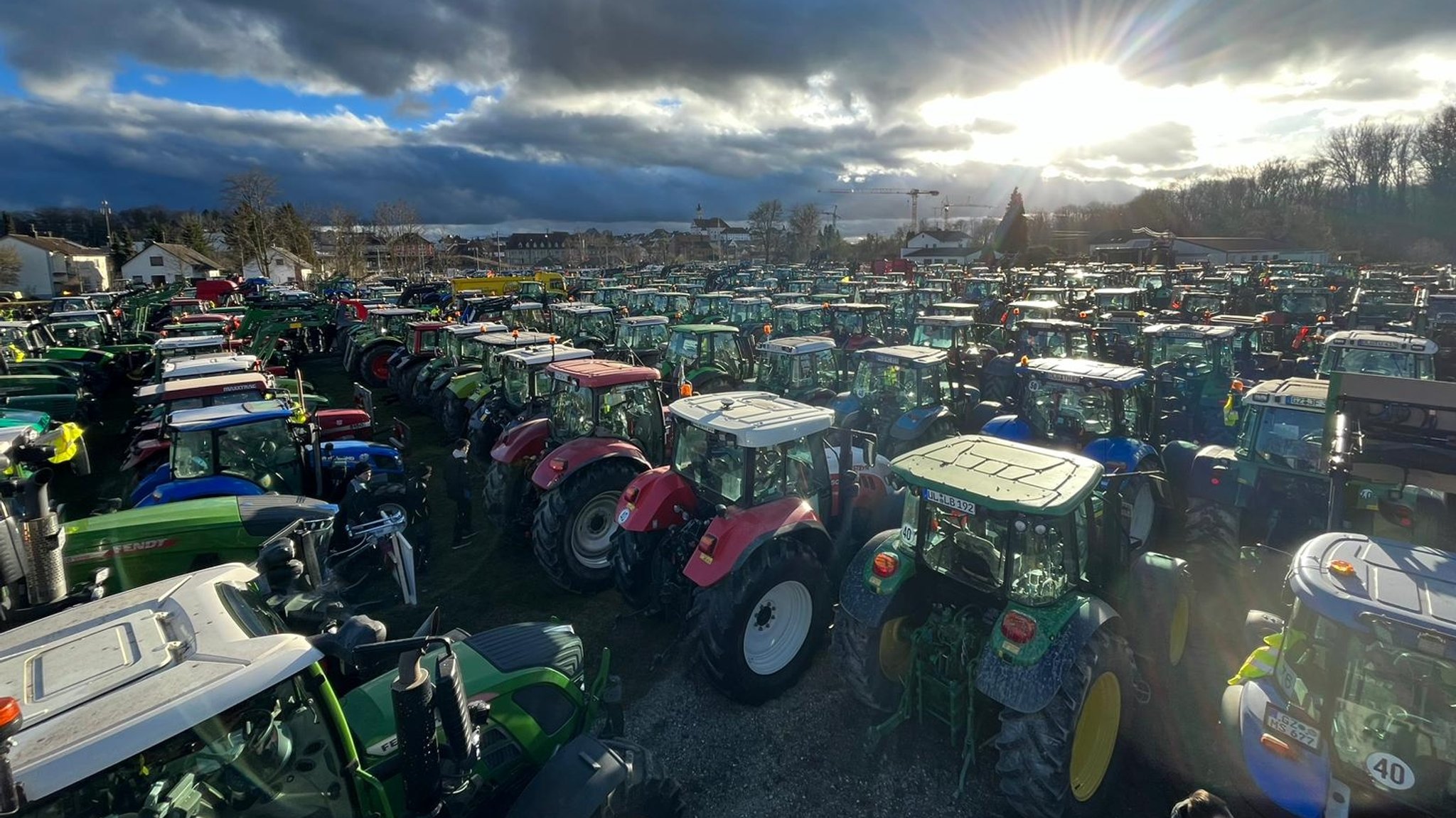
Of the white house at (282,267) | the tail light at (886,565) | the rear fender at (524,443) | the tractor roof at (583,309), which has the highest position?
the white house at (282,267)

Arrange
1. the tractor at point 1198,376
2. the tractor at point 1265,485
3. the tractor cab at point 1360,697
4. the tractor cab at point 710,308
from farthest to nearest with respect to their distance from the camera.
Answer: the tractor cab at point 710,308 < the tractor at point 1198,376 < the tractor at point 1265,485 < the tractor cab at point 1360,697

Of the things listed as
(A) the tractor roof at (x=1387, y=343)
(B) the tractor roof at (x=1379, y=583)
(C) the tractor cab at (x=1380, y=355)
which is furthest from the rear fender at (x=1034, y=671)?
(A) the tractor roof at (x=1387, y=343)

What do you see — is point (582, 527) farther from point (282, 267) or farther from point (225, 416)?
point (282, 267)

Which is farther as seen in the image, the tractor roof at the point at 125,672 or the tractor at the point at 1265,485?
the tractor at the point at 1265,485

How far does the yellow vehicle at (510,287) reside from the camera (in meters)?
28.4

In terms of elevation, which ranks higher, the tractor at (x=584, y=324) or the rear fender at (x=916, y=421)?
the tractor at (x=584, y=324)

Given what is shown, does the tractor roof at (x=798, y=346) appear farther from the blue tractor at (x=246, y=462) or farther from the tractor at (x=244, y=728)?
the tractor at (x=244, y=728)

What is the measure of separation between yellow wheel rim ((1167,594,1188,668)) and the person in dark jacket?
723 centimetres

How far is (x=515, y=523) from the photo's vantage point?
7832 mm

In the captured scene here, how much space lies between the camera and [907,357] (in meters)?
9.53

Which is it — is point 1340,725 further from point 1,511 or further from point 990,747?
point 1,511

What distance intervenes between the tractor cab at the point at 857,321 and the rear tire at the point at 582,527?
36.4 feet

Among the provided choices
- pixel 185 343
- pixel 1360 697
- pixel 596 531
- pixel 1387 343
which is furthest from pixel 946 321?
pixel 185 343

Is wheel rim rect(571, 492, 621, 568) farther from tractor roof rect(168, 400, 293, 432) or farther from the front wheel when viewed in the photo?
tractor roof rect(168, 400, 293, 432)
